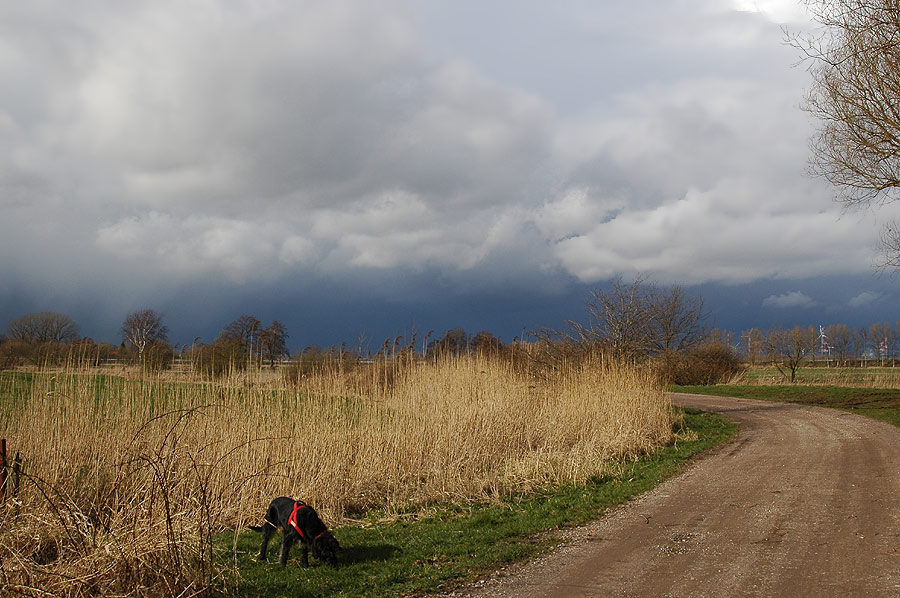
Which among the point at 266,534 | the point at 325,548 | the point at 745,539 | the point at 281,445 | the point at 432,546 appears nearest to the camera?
the point at 325,548

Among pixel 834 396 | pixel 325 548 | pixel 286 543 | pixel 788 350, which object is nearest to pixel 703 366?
pixel 788 350

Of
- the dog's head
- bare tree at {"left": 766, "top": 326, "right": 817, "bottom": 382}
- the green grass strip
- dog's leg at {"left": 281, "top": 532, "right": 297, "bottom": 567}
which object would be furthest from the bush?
dog's leg at {"left": 281, "top": 532, "right": 297, "bottom": 567}

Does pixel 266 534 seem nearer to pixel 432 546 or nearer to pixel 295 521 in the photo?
pixel 295 521

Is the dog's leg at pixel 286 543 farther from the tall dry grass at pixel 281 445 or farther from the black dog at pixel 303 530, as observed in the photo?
the tall dry grass at pixel 281 445

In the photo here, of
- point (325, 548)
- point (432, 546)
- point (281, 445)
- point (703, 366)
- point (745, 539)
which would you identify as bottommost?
point (432, 546)

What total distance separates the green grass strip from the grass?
1284 centimetres

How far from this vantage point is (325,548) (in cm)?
619

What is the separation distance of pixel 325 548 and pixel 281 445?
451 cm

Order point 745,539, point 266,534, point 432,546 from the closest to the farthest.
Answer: point 266,534 < point 745,539 < point 432,546

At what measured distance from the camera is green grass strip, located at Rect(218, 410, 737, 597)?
5816mm

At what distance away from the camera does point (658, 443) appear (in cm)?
1493

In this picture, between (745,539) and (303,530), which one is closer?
(303,530)

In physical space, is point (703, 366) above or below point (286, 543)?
above

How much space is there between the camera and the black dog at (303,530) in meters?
6.08
